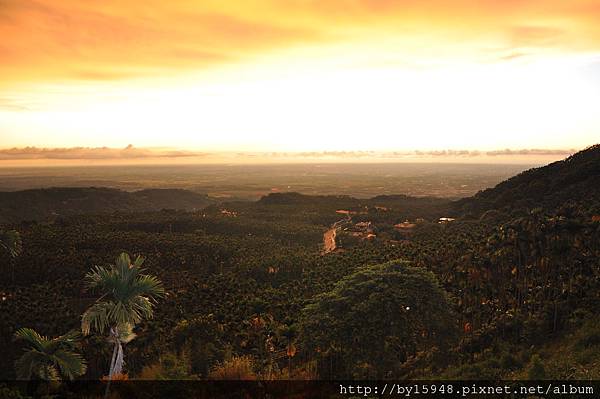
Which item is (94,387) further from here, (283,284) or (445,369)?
Answer: (283,284)

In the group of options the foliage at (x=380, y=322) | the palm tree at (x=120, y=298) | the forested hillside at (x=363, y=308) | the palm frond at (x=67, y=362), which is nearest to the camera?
the palm frond at (x=67, y=362)

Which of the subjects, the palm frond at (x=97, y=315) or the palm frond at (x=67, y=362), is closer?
the palm frond at (x=67, y=362)

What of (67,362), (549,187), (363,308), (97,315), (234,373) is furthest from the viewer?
(549,187)

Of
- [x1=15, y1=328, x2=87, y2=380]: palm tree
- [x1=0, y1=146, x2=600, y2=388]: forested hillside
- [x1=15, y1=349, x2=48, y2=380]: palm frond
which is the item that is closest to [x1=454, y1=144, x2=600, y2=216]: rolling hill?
[x1=0, y1=146, x2=600, y2=388]: forested hillside

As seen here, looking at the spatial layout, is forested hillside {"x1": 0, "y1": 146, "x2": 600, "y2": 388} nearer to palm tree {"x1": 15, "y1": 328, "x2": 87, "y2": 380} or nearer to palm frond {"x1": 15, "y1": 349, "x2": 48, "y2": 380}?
palm tree {"x1": 15, "y1": 328, "x2": 87, "y2": 380}

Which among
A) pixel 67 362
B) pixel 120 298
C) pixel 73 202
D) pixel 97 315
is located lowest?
pixel 73 202

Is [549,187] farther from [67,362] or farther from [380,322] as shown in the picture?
[67,362]

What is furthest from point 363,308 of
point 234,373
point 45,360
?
point 45,360

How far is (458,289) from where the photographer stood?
95.5ft

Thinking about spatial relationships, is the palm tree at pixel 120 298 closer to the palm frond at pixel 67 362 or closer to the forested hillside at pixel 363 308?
the palm frond at pixel 67 362

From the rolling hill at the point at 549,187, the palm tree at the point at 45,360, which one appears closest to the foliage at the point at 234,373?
the palm tree at the point at 45,360

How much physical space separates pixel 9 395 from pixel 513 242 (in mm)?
33486

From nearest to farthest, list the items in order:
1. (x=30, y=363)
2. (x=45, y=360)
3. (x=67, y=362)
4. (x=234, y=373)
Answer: (x=30, y=363) → (x=45, y=360) → (x=67, y=362) → (x=234, y=373)

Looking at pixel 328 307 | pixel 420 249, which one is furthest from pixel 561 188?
pixel 328 307
